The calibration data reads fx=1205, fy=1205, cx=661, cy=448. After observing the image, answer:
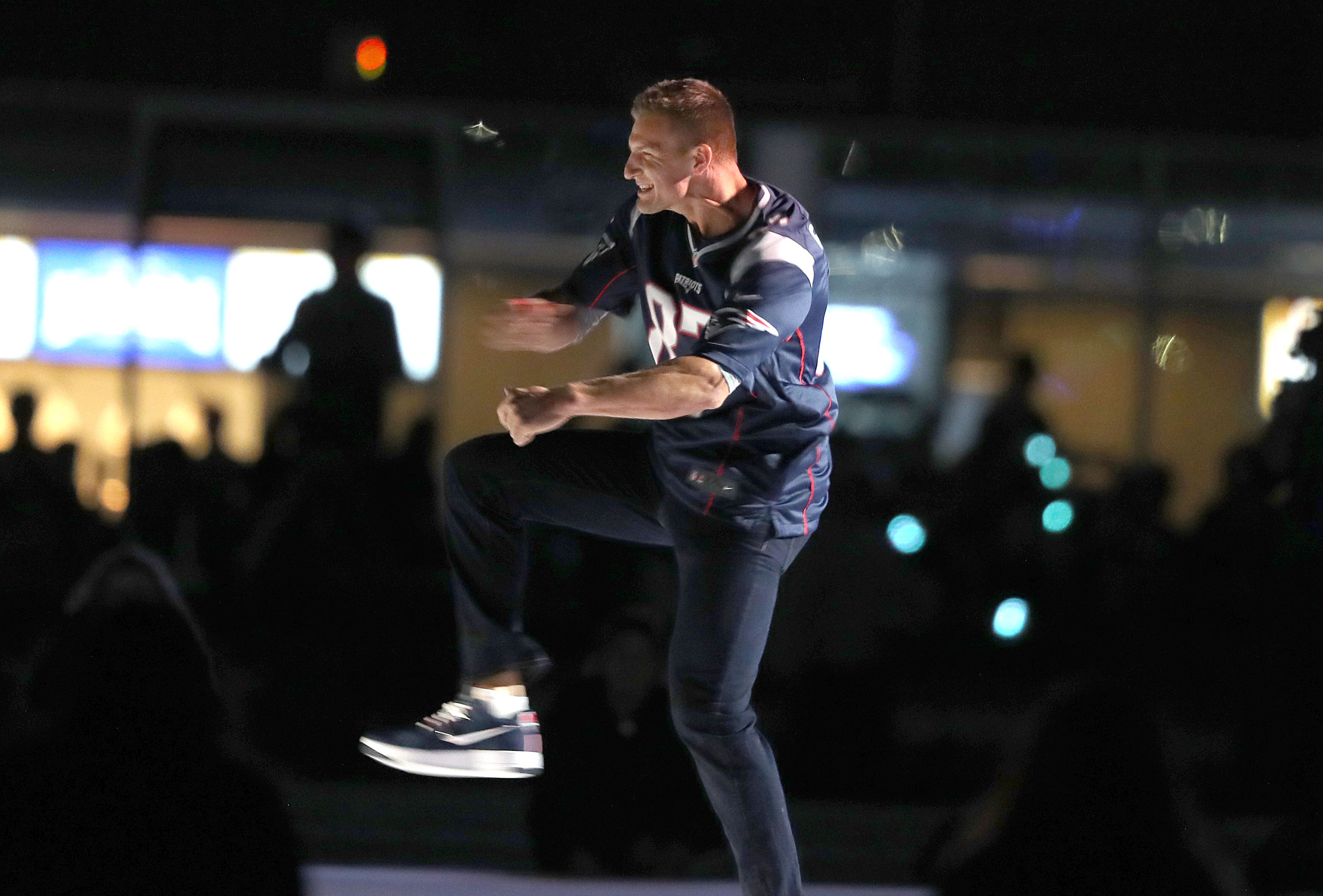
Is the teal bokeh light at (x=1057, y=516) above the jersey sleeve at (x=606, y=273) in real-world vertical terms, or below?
below

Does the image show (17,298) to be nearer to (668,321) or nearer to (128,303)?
(128,303)

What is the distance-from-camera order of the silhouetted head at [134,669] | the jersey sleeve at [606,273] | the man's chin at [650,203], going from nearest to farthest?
the man's chin at [650,203], the jersey sleeve at [606,273], the silhouetted head at [134,669]

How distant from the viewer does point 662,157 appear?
2053 millimetres

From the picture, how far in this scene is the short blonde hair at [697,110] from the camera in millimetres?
2045

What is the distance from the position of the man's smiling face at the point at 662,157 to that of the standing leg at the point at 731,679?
567 mm

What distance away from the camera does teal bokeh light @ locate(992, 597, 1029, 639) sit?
399 cm

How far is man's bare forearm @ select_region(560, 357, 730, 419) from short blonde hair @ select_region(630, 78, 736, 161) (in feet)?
1.44

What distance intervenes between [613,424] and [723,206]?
1.77 meters

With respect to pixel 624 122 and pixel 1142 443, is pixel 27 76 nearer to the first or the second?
pixel 624 122

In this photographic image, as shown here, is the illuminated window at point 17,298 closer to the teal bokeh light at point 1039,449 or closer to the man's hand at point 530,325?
the man's hand at point 530,325

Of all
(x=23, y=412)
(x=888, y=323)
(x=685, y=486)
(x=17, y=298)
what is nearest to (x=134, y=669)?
(x=23, y=412)

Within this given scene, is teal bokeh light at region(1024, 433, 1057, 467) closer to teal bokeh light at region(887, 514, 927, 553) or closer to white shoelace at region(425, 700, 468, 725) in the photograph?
teal bokeh light at region(887, 514, 927, 553)

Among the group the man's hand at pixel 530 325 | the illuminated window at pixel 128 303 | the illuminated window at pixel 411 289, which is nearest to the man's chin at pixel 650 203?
the man's hand at pixel 530 325

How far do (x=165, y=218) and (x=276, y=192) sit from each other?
0.36 metres
